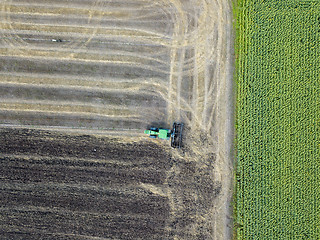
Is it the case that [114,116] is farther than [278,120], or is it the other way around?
[114,116]

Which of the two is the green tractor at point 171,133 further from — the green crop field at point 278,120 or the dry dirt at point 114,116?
the green crop field at point 278,120

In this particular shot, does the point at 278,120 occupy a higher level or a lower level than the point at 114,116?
higher

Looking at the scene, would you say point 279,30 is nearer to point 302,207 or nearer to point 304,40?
point 304,40

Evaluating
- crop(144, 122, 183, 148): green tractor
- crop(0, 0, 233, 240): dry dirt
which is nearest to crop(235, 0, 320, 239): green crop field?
crop(0, 0, 233, 240): dry dirt

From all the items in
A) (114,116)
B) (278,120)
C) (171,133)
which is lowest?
(171,133)

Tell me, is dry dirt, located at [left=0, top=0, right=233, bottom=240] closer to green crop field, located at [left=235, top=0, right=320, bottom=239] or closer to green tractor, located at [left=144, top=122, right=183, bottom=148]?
green tractor, located at [left=144, top=122, right=183, bottom=148]

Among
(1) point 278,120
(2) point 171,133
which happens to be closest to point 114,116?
(2) point 171,133

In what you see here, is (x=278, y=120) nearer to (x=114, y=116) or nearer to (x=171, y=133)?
(x=171, y=133)
